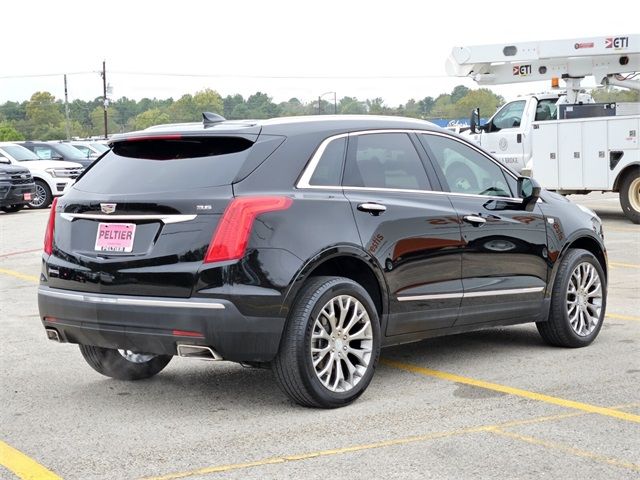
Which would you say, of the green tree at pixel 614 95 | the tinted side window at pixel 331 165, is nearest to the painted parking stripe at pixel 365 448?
the tinted side window at pixel 331 165

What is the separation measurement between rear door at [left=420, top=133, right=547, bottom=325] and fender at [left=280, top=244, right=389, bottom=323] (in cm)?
82

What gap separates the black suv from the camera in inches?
229

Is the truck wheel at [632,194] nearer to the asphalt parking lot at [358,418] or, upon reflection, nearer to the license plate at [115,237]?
the asphalt parking lot at [358,418]

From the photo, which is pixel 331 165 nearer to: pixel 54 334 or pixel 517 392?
pixel 517 392

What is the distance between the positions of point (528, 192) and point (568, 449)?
277 centimetres

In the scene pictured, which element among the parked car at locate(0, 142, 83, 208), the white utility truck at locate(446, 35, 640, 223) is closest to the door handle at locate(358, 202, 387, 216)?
the white utility truck at locate(446, 35, 640, 223)

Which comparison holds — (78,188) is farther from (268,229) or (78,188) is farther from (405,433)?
(405,433)

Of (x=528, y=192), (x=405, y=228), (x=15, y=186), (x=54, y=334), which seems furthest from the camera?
(x=15, y=186)

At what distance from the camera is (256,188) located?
598 centimetres

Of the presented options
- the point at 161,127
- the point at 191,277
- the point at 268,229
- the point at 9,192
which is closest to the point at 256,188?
the point at 268,229

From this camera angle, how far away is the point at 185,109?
154 feet

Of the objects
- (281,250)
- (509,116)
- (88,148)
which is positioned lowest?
(281,250)

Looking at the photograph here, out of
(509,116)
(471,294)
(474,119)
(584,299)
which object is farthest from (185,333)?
(509,116)

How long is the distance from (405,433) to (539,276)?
8.34 feet
